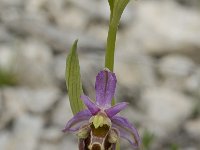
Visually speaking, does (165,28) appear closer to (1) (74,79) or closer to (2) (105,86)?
(1) (74,79)

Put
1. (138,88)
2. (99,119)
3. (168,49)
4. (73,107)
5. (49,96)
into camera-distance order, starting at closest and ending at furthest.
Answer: (99,119) < (73,107) < (49,96) < (138,88) < (168,49)

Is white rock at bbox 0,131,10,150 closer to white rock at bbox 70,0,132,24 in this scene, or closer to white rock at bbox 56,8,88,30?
white rock at bbox 56,8,88,30

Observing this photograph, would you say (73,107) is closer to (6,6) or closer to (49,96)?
(49,96)

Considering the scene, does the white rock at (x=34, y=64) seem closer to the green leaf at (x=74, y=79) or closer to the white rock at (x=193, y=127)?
the white rock at (x=193, y=127)

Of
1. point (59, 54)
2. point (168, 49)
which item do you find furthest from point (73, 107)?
point (168, 49)

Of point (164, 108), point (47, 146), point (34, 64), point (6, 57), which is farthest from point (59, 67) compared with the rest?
point (47, 146)

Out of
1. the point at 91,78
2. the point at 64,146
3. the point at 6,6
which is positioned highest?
the point at 6,6

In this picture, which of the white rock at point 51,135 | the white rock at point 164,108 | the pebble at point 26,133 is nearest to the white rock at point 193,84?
the white rock at point 164,108
